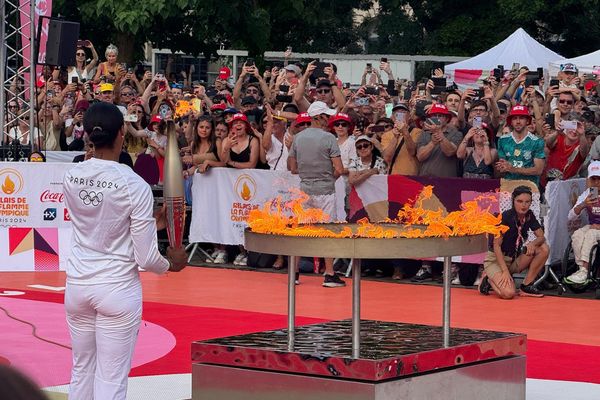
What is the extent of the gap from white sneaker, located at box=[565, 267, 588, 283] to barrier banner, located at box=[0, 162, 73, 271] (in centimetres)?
629

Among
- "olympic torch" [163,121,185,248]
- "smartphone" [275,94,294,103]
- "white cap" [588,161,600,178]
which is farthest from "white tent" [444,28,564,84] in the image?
"olympic torch" [163,121,185,248]

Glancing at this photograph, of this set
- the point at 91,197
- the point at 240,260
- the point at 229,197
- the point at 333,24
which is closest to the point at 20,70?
the point at 229,197

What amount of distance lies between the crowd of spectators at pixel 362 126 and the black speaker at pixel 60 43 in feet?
3.71

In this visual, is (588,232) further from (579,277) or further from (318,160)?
(318,160)

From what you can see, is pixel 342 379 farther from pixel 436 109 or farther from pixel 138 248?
pixel 436 109

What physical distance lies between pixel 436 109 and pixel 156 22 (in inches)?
848

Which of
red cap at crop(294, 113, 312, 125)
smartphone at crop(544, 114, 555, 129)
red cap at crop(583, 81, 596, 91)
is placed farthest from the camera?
red cap at crop(583, 81, 596, 91)

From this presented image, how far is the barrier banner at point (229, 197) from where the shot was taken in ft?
52.8

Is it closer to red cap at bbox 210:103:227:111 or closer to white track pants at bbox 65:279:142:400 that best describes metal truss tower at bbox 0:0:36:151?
red cap at bbox 210:103:227:111

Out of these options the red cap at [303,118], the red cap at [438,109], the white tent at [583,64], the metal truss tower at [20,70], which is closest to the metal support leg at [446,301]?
the red cap at [438,109]

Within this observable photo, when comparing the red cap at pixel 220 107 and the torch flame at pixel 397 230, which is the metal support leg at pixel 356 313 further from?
the red cap at pixel 220 107

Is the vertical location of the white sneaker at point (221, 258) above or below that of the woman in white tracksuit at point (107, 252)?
below

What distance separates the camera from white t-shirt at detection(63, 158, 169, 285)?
19.8 ft

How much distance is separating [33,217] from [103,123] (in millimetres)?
10669
